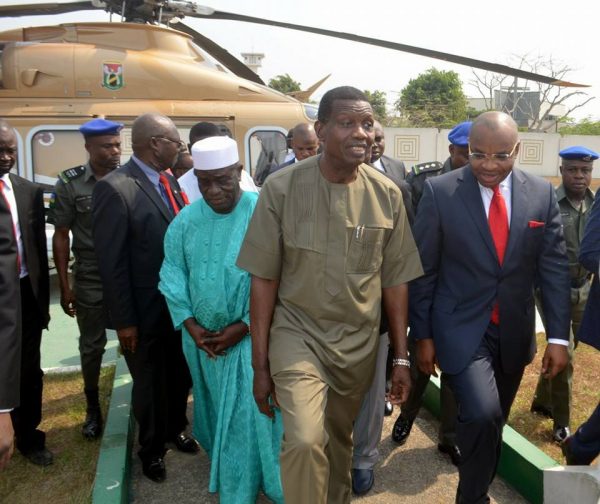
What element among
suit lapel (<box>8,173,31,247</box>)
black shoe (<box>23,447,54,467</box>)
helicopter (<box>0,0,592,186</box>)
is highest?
helicopter (<box>0,0,592,186</box>)

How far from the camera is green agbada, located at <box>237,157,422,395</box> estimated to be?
2.59 meters

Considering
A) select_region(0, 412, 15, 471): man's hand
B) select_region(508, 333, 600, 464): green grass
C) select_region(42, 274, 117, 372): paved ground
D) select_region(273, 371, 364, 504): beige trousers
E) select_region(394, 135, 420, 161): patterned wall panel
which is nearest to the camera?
select_region(0, 412, 15, 471): man's hand

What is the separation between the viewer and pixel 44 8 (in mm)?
8305

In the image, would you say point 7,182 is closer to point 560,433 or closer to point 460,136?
point 460,136

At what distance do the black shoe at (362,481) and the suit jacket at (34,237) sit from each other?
213 centimetres

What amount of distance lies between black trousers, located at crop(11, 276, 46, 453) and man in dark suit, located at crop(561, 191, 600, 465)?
3.11m

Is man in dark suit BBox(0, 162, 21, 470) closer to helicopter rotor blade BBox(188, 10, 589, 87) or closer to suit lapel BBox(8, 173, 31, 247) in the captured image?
suit lapel BBox(8, 173, 31, 247)

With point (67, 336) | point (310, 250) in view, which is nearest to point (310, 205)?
point (310, 250)

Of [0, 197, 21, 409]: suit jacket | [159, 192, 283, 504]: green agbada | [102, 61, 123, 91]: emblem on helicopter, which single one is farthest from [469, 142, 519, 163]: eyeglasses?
[102, 61, 123, 91]: emblem on helicopter

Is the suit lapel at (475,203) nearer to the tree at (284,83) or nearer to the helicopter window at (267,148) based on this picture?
the helicopter window at (267,148)

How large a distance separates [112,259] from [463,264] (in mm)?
1901

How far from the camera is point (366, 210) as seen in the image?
268 centimetres

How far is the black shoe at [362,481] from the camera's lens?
132 inches

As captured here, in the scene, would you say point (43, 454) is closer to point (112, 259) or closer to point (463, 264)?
point (112, 259)
